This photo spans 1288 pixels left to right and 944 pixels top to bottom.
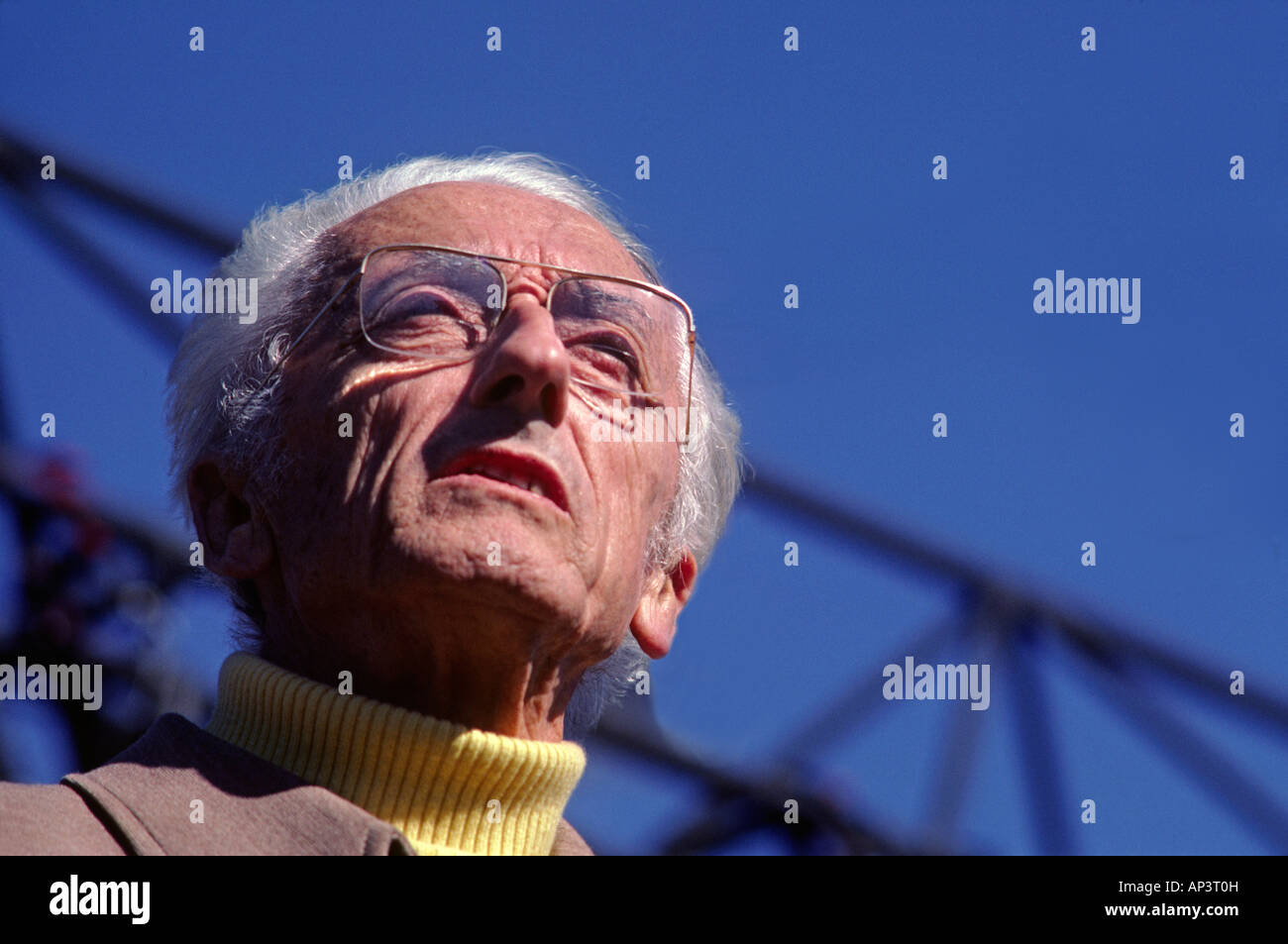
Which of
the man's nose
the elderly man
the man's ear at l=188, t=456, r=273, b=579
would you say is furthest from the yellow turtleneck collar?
the man's nose

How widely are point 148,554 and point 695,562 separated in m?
2.63

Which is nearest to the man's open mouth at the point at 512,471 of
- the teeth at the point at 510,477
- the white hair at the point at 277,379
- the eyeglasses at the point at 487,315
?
the teeth at the point at 510,477

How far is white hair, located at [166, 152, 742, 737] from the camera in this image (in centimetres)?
260

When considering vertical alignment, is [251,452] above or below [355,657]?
above

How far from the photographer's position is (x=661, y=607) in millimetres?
2830

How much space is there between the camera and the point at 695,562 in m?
2.96

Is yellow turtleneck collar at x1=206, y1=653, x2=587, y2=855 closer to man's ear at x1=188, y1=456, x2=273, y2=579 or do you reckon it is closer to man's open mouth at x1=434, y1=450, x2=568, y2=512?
man's ear at x1=188, y1=456, x2=273, y2=579

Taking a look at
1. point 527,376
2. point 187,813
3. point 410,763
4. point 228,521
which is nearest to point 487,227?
point 527,376

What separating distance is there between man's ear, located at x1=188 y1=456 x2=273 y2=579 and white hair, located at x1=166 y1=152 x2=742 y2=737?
0.12 ft

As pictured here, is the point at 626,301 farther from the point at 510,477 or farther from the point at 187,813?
the point at 187,813

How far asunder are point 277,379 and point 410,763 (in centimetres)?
69

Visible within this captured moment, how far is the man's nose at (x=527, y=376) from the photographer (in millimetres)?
2305
